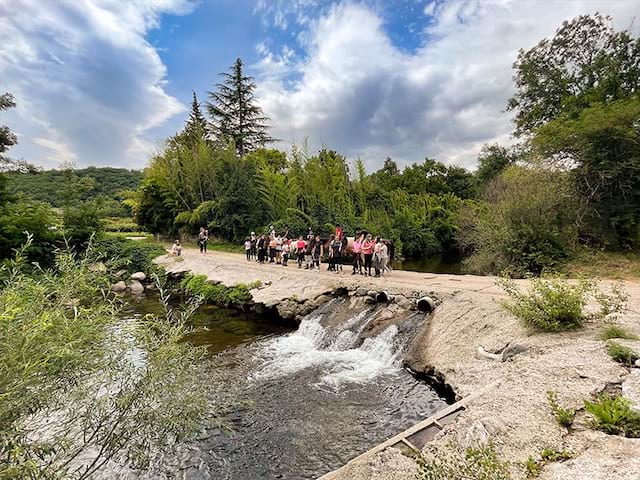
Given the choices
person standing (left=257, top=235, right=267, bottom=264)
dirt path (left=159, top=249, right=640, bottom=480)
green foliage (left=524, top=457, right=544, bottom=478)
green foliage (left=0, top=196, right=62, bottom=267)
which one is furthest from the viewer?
person standing (left=257, top=235, right=267, bottom=264)

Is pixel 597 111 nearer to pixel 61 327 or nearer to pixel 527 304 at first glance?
pixel 527 304

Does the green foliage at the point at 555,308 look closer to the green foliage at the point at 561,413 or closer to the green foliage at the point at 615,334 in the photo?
the green foliage at the point at 615,334

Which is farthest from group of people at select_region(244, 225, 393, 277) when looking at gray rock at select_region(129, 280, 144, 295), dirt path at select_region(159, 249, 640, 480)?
gray rock at select_region(129, 280, 144, 295)

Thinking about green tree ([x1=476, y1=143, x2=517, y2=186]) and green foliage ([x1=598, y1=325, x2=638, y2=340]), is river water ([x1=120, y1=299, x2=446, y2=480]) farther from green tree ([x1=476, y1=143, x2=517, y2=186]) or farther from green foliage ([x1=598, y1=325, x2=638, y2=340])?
green tree ([x1=476, y1=143, x2=517, y2=186])

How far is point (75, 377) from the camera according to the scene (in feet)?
8.05

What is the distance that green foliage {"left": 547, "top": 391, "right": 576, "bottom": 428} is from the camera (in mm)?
3174

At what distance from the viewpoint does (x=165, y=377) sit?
2.80 meters

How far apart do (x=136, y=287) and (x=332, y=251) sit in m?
8.55

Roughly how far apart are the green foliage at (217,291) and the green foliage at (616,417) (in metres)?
9.00

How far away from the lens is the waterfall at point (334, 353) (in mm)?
6426

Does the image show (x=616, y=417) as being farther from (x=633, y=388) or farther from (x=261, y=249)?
(x=261, y=249)

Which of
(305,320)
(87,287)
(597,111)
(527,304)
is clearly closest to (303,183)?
(305,320)

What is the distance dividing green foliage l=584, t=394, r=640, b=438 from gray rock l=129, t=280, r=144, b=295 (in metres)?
14.8

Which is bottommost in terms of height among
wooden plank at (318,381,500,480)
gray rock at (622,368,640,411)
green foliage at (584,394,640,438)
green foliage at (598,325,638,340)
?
wooden plank at (318,381,500,480)
